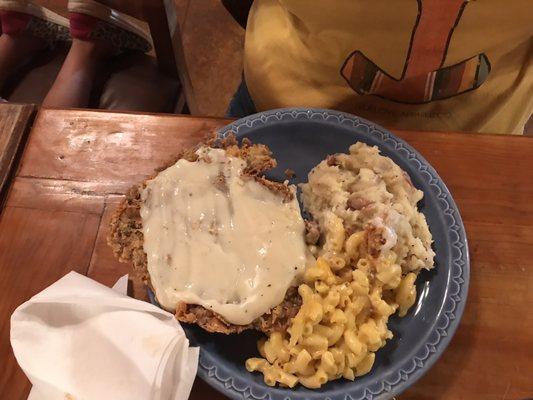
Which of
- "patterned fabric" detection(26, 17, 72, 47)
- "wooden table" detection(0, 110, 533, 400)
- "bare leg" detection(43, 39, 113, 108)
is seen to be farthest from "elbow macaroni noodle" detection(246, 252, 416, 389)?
"patterned fabric" detection(26, 17, 72, 47)

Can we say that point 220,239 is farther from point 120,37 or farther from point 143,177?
point 120,37

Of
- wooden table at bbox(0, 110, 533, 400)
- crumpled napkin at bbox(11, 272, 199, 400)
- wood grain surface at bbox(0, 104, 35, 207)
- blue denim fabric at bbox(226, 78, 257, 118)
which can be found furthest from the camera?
blue denim fabric at bbox(226, 78, 257, 118)

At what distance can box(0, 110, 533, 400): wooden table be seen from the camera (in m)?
0.80

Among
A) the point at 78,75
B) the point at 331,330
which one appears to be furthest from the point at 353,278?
the point at 78,75

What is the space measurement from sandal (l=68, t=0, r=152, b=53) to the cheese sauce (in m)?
0.66

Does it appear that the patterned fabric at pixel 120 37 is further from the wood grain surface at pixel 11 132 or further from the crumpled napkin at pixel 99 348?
the crumpled napkin at pixel 99 348

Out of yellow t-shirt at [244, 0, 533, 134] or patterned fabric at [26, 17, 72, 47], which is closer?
yellow t-shirt at [244, 0, 533, 134]

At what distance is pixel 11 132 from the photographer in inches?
39.2

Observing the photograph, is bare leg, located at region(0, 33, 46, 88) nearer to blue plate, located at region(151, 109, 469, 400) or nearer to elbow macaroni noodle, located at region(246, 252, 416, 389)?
blue plate, located at region(151, 109, 469, 400)

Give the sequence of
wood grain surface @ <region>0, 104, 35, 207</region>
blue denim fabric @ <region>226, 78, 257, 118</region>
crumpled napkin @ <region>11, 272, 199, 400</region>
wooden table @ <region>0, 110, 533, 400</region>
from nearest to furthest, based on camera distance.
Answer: crumpled napkin @ <region>11, 272, 199, 400</region> < wooden table @ <region>0, 110, 533, 400</region> < wood grain surface @ <region>0, 104, 35, 207</region> < blue denim fabric @ <region>226, 78, 257, 118</region>

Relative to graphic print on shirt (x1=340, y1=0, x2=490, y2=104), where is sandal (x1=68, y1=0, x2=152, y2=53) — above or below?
below

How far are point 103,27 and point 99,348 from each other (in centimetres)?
91

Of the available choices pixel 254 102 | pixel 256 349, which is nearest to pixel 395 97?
pixel 254 102

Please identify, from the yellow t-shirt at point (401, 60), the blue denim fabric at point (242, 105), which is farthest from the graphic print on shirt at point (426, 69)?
the blue denim fabric at point (242, 105)
